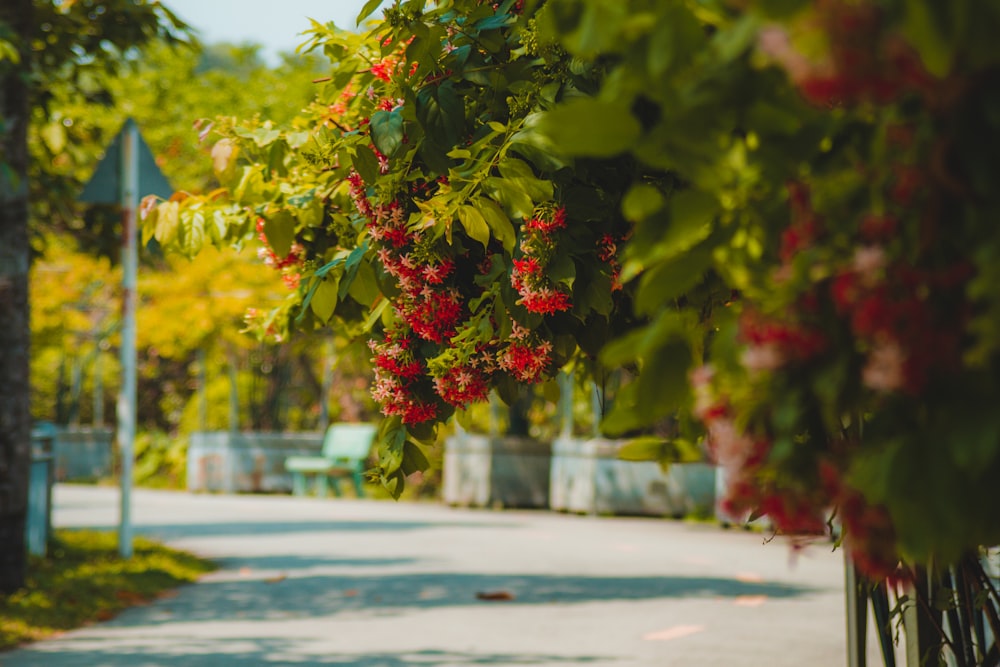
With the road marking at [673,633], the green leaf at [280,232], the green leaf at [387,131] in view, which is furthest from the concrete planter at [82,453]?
the green leaf at [387,131]

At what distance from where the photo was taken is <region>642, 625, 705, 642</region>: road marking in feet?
21.5

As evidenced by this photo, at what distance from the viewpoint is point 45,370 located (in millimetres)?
27781

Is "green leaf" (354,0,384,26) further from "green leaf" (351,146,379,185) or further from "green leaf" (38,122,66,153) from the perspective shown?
"green leaf" (38,122,66,153)

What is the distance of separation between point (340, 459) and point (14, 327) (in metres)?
12.1

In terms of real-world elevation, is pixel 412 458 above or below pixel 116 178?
below

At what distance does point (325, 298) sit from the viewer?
292cm

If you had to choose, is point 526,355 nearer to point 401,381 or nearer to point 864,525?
point 401,381

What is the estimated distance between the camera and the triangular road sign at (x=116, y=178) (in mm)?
9336

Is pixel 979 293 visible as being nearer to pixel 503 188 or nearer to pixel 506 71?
pixel 503 188

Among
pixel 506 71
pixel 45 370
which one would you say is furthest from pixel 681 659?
pixel 45 370

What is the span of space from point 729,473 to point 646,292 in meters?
0.21

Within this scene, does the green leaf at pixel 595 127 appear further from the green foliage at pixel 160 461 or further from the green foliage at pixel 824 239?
the green foliage at pixel 160 461

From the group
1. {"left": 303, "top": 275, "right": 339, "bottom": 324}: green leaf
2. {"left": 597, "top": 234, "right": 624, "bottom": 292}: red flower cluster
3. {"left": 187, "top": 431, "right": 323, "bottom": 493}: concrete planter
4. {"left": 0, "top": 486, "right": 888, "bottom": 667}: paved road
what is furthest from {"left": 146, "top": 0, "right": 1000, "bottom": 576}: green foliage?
{"left": 187, "top": 431, "right": 323, "bottom": 493}: concrete planter

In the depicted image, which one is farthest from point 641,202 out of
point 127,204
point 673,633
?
point 127,204
